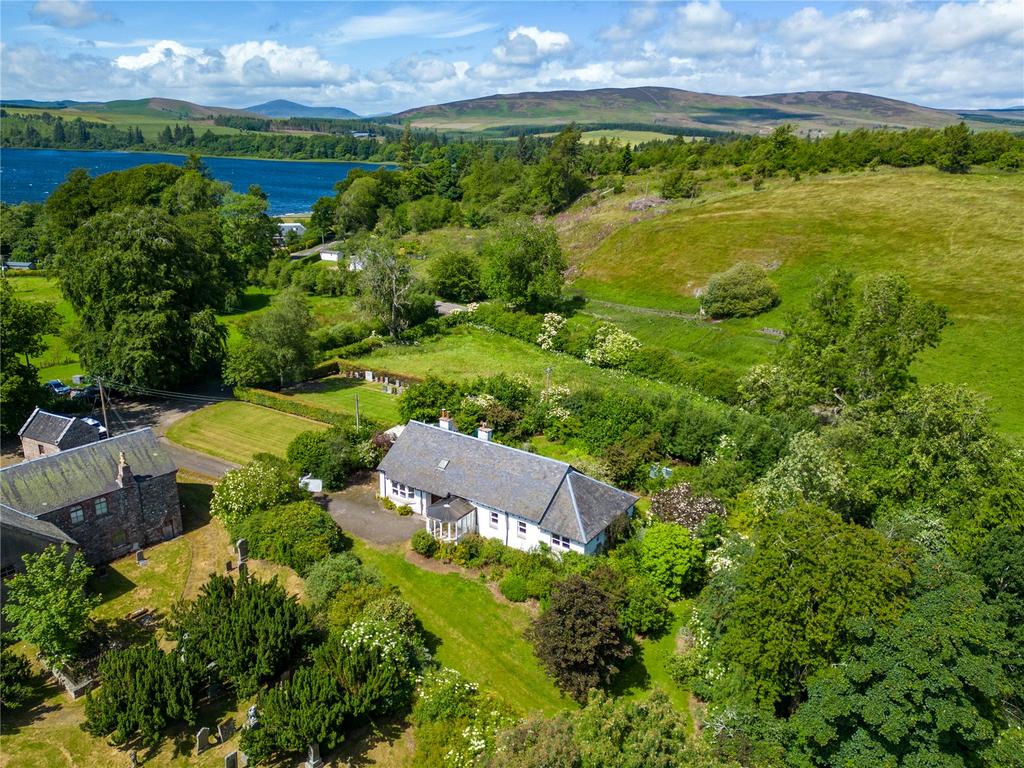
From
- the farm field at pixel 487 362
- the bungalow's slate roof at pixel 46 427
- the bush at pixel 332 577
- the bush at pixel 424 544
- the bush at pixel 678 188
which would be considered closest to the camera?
the bush at pixel 332 577

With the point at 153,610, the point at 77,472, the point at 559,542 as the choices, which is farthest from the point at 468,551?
the point at 77,472

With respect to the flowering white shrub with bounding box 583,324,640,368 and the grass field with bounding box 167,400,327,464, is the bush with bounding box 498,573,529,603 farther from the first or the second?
the flowering white shrub with bounding box 583,324,640,368

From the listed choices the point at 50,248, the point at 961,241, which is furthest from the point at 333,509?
the point at 50,248

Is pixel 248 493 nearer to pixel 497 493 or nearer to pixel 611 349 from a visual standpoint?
pixel 497 493

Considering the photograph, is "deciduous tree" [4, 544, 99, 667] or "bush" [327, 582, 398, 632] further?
"bush" [327, 582, 398, 632]

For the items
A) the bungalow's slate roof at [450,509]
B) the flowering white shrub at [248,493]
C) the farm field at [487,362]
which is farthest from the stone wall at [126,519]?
the farm field at [487,362]

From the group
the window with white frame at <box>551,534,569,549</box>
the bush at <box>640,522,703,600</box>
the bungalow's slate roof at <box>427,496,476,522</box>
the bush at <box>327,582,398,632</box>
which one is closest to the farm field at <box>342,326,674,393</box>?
the bungalow's slate roof at <box>427,496,476,522</box>

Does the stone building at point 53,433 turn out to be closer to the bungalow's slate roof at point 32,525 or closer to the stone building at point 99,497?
the stone building at point 99,497

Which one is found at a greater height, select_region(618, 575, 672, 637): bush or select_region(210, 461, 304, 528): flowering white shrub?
select_region(210, 461, 304, 528): flowering white shrub

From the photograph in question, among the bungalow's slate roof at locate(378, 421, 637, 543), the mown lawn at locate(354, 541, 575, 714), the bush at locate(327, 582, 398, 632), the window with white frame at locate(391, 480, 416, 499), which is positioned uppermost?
the bungalow's slate roof at locate(378, 421, 637, 543)
